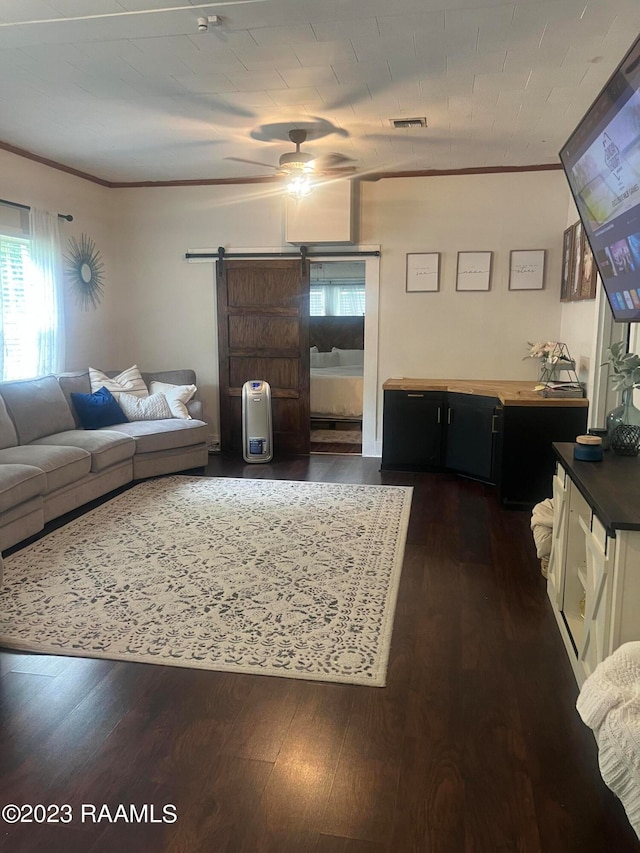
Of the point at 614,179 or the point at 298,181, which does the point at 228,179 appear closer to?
the point at 298,181

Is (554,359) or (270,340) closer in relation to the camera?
(554,359)

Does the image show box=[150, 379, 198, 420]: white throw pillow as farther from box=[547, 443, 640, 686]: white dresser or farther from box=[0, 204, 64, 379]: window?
box=[547, 443, 640, 686]: white dresser

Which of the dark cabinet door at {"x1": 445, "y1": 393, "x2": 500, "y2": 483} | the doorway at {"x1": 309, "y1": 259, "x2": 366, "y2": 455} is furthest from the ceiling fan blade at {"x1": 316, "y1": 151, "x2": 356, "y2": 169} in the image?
the dark cabinet door at {"x1": 445, "y1": 393, "x2": 500, "y2": 483}

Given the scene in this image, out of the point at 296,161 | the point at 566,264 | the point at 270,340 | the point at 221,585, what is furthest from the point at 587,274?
the point at 221,585

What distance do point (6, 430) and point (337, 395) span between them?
3.71 meters

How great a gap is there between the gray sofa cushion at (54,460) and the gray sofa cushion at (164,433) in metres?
0.65

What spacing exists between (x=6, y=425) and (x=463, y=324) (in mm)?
3826

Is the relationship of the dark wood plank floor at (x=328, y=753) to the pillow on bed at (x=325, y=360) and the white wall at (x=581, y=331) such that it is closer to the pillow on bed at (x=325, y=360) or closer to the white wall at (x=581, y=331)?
the white wall at (x=581, y=331)

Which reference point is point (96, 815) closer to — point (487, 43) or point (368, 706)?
point (368, 706)

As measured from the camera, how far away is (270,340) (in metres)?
6.04

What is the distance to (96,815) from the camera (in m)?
1.67

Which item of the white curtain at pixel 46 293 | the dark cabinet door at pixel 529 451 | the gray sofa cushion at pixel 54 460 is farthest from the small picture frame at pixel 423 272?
the gray sofa cushion at pixel 54 460

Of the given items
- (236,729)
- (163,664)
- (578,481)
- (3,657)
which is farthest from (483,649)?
(3,657)

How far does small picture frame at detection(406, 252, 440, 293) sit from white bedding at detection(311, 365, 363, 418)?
1.60 metres
